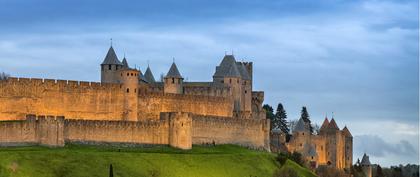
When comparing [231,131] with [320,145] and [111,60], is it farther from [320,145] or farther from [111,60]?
[320,145]

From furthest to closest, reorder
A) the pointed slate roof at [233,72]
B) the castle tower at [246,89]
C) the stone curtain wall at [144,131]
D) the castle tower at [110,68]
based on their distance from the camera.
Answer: the castle tower at [246,89], the pointed slate roof at [233,72], the castle tower at [110,68], the stone curtain wall at [144,131]

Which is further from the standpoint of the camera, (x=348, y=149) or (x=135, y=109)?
(x=348, y=149)

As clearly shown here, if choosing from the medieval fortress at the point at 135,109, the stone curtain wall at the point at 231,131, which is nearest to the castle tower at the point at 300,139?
the medieval fortress at the point at 135,109

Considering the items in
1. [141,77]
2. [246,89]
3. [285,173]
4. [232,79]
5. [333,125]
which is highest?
[141,77]

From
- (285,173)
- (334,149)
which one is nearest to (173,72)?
(285,173)

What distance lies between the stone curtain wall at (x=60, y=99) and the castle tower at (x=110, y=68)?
1724mm

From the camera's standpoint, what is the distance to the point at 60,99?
8719cm

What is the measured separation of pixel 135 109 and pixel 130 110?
57 centimetres

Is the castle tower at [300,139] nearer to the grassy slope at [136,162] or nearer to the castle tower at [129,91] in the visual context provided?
the grassy slope at [136,162]

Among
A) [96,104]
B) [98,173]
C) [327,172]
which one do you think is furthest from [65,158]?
[327,172]

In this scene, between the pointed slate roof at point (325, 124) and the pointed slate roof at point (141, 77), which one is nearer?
the pointed slate roof at point (141, 77)

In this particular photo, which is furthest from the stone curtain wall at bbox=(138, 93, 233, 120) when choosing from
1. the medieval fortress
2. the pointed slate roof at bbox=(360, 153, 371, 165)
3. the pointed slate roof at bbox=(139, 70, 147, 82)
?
the pointed slate roof at bbox=(360, 153, 371, 165)

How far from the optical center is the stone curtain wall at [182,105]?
92.6 metres

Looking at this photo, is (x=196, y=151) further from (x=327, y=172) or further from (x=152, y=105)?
(x=327, y=172)
